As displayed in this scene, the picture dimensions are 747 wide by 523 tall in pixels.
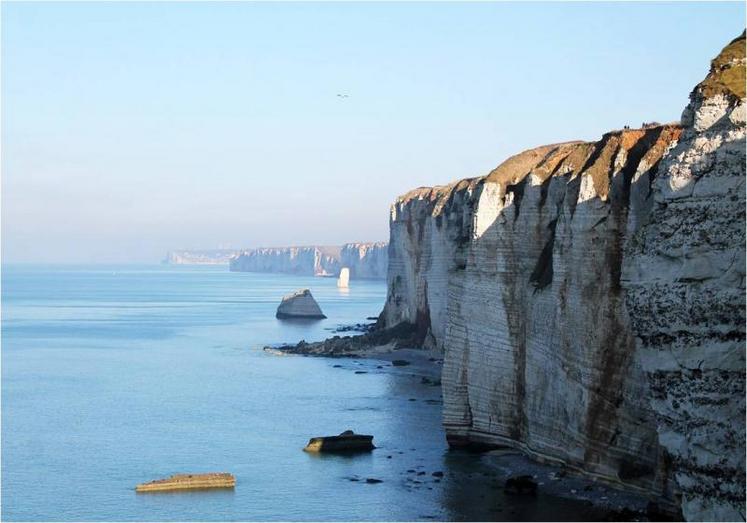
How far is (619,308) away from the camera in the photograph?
120 ft

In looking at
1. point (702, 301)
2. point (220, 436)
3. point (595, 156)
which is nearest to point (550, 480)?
point (595, 156)

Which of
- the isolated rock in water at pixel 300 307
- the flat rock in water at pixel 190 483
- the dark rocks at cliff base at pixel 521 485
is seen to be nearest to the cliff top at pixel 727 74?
the dark rocks at cliff base at pixel 521 485

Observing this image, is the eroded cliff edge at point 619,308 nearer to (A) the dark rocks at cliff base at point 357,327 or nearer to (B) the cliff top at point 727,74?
(B) the cliff top at point 727,74

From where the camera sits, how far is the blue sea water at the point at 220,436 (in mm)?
38688

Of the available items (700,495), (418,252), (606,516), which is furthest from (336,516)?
(418,252)

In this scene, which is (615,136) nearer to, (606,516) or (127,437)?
(606,516)

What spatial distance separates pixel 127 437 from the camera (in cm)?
5209

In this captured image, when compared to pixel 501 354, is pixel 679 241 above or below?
above

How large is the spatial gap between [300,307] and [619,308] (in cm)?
9625

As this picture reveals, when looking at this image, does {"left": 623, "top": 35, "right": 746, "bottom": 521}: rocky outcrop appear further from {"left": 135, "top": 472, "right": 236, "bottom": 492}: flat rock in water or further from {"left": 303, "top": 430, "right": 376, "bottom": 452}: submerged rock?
{"left": 303, "top": 430, "right": 376, "bottom": 452}: submerged rock

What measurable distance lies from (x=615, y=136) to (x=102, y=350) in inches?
2407

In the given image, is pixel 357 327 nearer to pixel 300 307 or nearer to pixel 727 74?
pixel 300 307

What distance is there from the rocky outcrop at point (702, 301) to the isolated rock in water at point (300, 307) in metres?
108

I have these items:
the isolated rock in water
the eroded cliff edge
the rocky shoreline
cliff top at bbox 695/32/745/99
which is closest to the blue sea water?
the rocky shoreline
